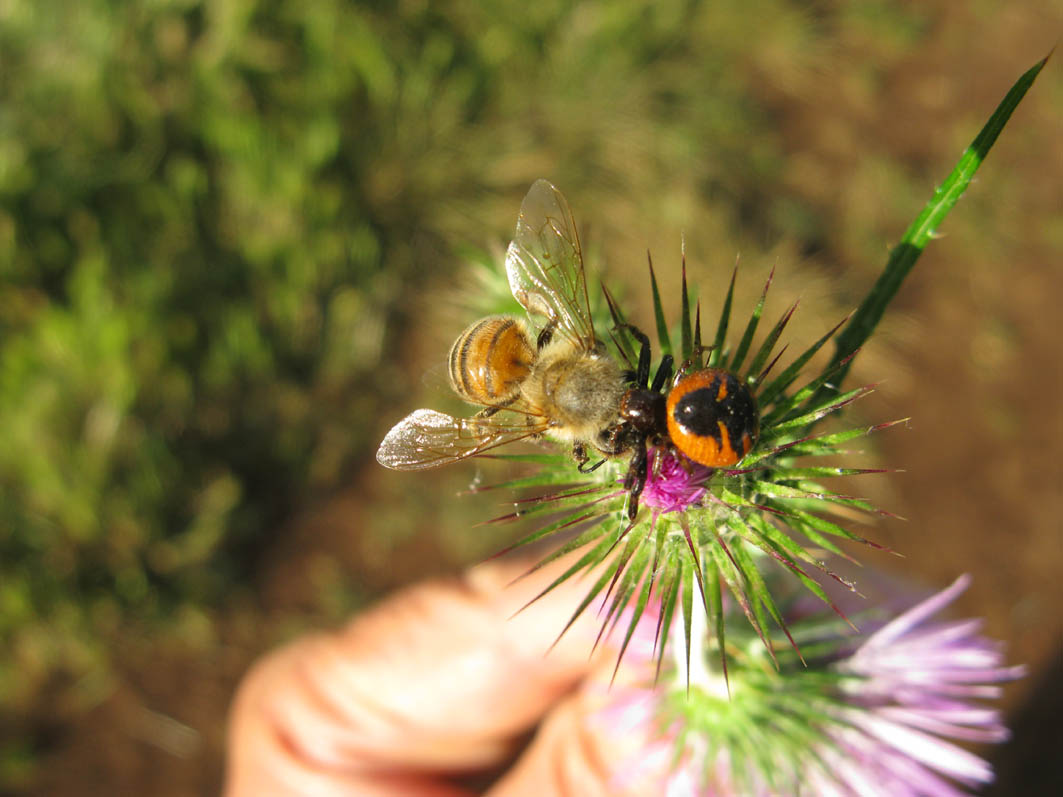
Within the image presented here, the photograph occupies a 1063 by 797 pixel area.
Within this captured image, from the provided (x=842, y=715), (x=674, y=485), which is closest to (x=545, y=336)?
(x=674, y=485)

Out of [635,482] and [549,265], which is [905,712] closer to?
[635,482]

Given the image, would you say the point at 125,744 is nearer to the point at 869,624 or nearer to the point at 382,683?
the point at 382,683

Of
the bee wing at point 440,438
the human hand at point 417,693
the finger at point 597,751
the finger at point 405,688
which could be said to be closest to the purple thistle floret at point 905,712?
the finger at point 597,751

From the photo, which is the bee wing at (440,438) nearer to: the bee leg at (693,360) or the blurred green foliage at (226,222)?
the bee leg at (693,360)

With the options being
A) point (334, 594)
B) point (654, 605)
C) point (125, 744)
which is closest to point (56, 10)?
point (334, 594)

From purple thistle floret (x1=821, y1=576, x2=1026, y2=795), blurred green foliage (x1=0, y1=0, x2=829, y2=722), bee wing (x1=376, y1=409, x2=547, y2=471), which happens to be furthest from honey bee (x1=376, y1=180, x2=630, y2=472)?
blurred green foliage (x1=0, y1=0, x2=829, y2=722)

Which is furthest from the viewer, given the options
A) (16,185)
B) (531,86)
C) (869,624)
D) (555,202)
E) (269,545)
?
(531,86)
